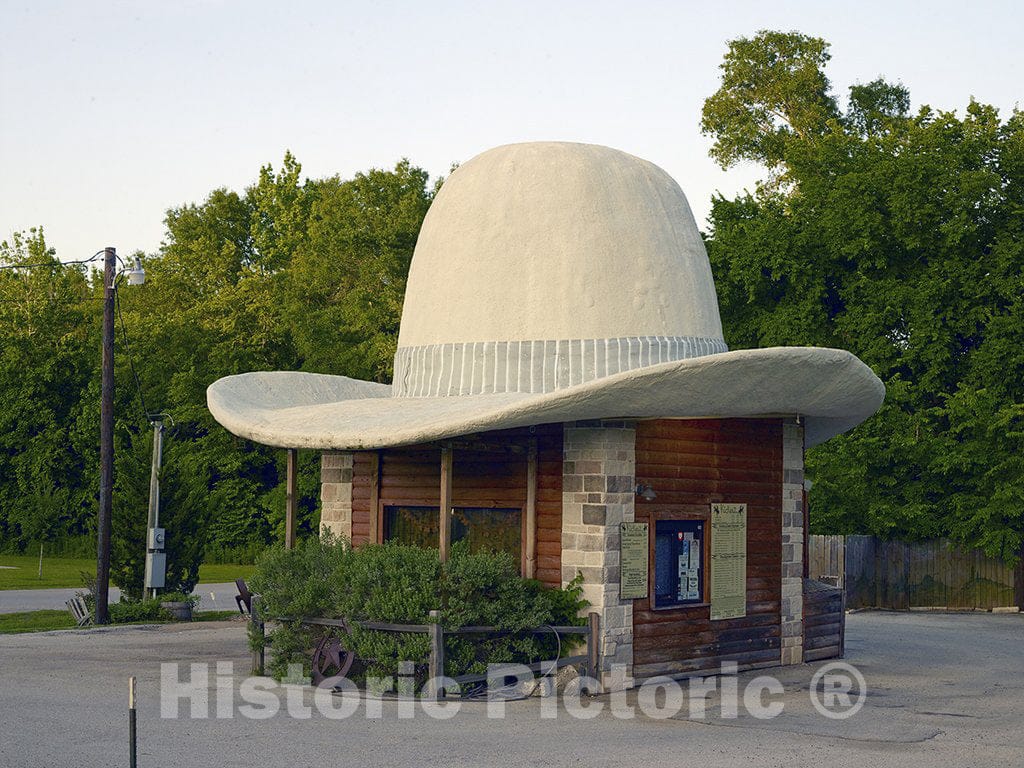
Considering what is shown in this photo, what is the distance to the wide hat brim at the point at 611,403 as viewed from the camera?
14.8 metres

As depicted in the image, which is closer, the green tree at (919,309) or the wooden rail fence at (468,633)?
the wooden rail fence at (468,633)

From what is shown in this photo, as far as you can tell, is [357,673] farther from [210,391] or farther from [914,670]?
[914,670]

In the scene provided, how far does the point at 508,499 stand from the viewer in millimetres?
17344

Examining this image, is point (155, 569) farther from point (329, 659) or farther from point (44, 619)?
point (329, 659)

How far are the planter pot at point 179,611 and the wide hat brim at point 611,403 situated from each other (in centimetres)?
828

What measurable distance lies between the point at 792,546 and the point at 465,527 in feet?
16.8

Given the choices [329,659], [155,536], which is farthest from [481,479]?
[155,536]

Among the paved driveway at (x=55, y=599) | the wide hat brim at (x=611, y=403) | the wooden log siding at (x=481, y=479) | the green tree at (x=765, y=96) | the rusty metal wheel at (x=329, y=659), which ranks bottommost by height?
the paved driveway at (x=55, y=599)

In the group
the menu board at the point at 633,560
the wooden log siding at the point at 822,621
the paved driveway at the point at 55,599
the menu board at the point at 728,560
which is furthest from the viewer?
the paved driveway at the point at 55,599

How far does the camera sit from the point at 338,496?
18.9m

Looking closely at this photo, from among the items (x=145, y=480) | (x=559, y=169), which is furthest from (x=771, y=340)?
(x=559, y=169)

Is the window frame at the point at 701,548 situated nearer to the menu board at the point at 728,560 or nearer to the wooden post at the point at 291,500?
the menu board at the point at 728,560

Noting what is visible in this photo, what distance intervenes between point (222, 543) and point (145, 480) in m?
25.1

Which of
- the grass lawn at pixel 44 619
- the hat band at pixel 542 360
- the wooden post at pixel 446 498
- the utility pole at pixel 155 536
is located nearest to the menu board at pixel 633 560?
the hat band at pixel 542 360
